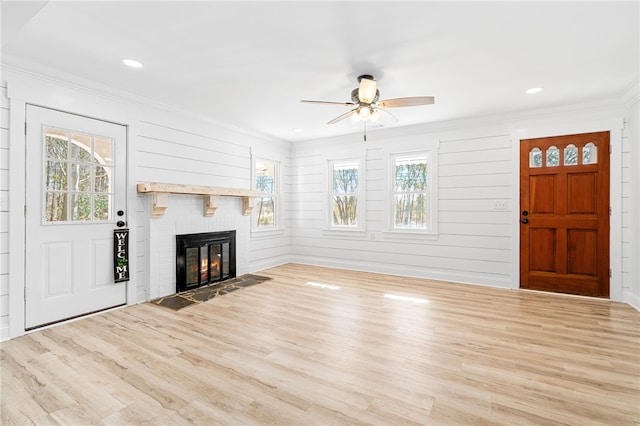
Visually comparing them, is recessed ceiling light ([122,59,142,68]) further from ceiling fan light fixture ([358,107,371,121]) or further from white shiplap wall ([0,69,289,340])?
ceiling fan light fixture ([358,107,371,121])

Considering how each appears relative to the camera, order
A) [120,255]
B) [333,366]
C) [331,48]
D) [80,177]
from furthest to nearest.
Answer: [120,255] < [80,177] < [331,48] < [333,366]

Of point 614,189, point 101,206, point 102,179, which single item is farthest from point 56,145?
point 614,189

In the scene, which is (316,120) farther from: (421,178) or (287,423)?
(287,423)

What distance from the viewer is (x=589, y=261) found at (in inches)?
162

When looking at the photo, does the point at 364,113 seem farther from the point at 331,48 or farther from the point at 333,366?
the point at 333,366

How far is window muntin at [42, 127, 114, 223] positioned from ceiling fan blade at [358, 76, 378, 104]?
3009 mm

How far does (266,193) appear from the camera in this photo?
610 centimetres

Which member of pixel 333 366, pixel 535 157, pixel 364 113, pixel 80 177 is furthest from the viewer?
pixel 535 157

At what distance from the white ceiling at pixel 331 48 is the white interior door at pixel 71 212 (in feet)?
2.06

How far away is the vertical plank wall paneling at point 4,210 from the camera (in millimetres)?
2801

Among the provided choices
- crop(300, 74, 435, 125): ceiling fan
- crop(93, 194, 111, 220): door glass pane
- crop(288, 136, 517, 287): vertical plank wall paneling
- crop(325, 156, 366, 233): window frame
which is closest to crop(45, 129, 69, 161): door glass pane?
crop(93, 194, 111, 220): door glass pane

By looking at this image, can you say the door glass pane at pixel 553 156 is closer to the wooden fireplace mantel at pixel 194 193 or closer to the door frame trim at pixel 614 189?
the door frame trim at pixel 614 189

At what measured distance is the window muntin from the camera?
3.15 metres

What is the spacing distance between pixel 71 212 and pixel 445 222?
16.7 ft
